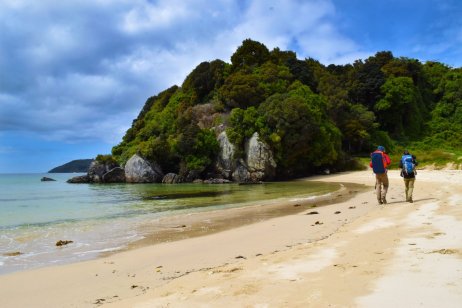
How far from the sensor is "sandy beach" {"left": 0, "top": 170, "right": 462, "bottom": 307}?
3.98 metres

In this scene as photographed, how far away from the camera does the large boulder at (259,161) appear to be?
43156 millimetres

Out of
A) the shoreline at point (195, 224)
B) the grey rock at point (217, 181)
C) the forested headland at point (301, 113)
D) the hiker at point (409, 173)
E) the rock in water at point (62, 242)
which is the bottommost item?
the shoreline at point (195, 224)

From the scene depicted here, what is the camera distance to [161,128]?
58812 mm

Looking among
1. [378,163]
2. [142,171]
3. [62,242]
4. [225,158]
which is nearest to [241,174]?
[225,158]

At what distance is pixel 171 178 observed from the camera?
46.4 meters

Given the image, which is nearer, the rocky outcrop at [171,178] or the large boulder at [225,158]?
the large boulder at [225,158]

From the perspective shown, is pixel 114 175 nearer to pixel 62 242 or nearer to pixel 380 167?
pixel 62 242

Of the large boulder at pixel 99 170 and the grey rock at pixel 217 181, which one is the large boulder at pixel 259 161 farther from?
the large boulder at pixel 99 170

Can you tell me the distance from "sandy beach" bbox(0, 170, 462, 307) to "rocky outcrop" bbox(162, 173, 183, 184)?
37068 millimetres

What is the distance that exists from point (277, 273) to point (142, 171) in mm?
45732

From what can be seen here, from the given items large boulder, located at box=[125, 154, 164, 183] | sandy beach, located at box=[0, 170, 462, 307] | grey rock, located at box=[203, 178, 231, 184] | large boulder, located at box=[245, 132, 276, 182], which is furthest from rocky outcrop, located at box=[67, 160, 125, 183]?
sandy beach, located at box=[0, 170, 462, 307]

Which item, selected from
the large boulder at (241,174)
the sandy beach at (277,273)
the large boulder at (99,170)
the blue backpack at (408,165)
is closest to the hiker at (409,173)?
the blue backpack at (408,165)

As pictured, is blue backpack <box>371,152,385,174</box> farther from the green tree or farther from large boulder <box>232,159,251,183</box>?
the green tree

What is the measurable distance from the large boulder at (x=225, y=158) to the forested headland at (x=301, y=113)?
857 millimetres
